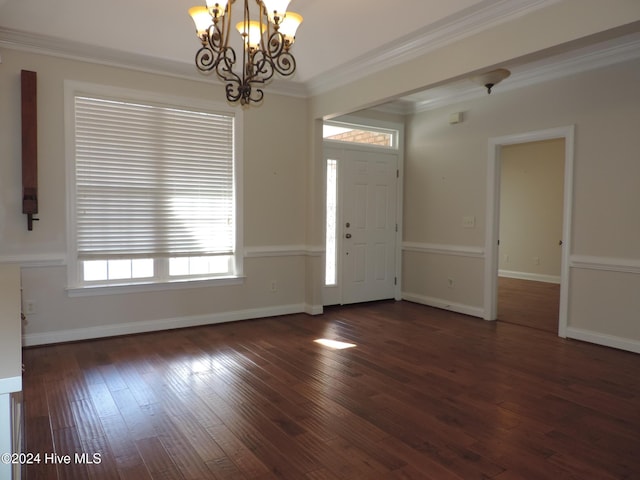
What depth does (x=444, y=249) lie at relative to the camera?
230 inches

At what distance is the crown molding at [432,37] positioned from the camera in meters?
3.08

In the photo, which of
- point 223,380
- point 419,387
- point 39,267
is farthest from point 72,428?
point 419,387

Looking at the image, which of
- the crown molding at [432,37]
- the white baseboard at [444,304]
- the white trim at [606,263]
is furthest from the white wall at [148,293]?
the white trim at [606,263]

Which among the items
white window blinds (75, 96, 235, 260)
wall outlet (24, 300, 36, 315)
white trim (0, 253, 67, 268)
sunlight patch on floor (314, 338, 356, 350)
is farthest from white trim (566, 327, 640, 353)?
wall outlet (24, 300, 36, 315)

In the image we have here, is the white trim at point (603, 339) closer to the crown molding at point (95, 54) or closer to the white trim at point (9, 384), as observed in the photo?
the crown molding at point (95, 54)

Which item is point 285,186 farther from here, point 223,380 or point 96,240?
point 223,380

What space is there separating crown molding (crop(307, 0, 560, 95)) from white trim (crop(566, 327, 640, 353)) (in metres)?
3.08

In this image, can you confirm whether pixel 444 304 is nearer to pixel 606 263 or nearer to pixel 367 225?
pixel 367 225

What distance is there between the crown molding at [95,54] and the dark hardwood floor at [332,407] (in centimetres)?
267

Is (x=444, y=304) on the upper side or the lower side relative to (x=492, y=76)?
lower

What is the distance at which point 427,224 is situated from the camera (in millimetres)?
6109

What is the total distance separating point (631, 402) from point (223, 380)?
9.50ft

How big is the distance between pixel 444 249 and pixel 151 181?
3745 millimetres

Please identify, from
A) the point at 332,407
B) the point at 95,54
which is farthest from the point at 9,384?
the point at 95,54
